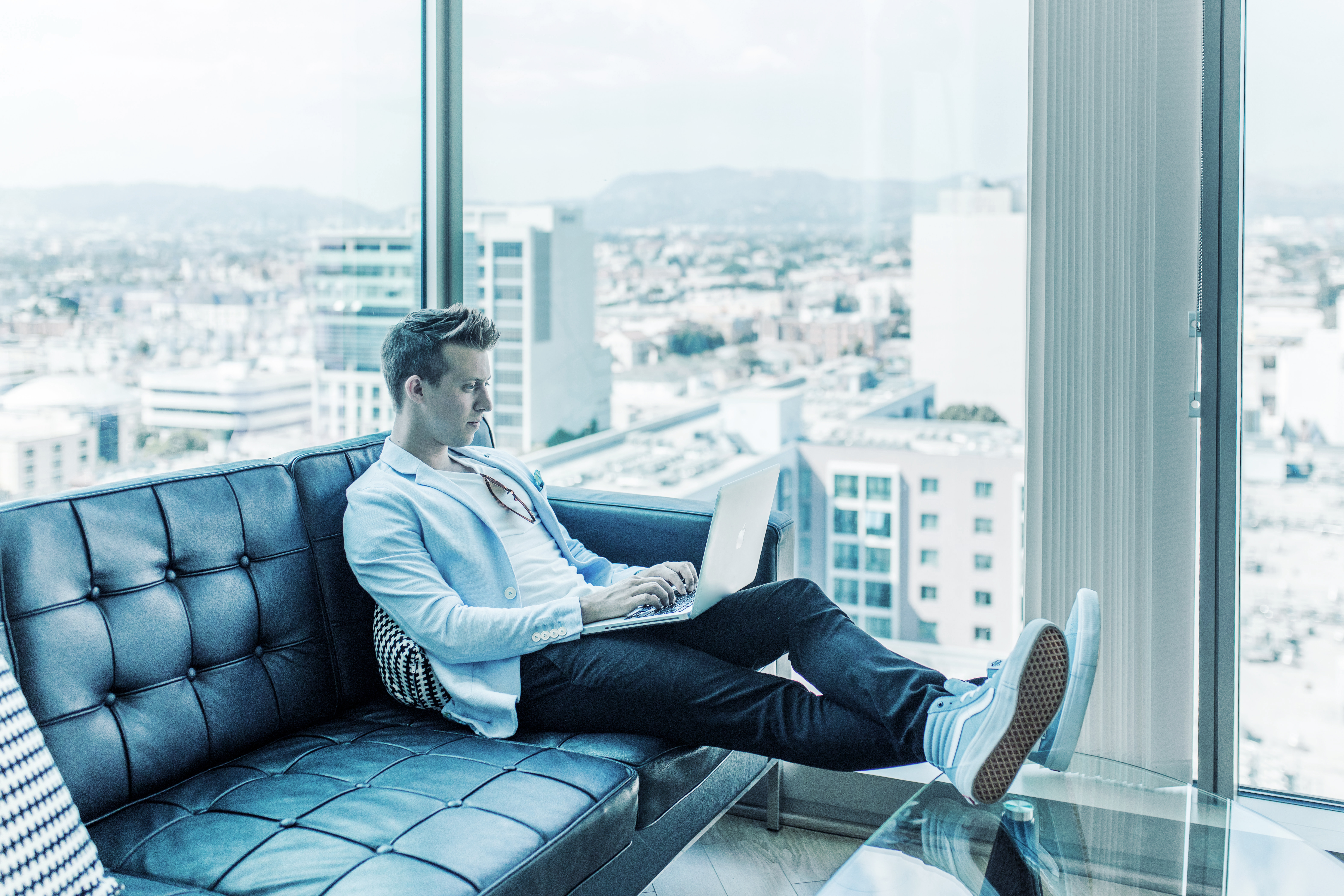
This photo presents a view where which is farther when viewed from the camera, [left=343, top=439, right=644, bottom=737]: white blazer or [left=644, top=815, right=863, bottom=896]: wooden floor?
[left=644, top=815, right=863, bottom=896]: wooden floor

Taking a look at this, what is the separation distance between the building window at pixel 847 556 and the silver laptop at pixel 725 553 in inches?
23.4

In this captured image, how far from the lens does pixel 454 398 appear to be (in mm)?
2072

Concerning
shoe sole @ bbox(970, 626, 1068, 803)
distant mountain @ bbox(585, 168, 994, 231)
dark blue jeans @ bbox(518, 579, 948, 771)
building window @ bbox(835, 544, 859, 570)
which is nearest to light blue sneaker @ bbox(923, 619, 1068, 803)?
shoe sole @ bbox(970, 626, 1068, 803)

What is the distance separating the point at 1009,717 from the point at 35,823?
1.26 metres

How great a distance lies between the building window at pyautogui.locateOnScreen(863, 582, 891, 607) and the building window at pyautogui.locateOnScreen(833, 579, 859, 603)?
0.02 m

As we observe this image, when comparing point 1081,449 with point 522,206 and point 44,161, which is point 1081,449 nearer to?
point 522,206

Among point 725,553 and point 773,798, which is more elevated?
point 725,553

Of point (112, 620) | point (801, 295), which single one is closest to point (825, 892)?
point (112, 620)

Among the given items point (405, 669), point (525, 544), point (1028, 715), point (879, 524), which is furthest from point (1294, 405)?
point (405, 669)

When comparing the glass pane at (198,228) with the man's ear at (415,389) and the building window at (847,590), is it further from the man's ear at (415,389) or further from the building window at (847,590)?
the building window at (847,590)

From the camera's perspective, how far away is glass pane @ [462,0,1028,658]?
2.42 m

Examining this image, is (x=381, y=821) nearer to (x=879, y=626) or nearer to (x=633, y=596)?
(x=633, y=596)

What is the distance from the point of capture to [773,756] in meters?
1.82

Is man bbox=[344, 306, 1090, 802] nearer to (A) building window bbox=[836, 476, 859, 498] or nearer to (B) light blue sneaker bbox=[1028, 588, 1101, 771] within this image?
(B) light blue sneaker bbox=[1028, 588, 1101, 771]
